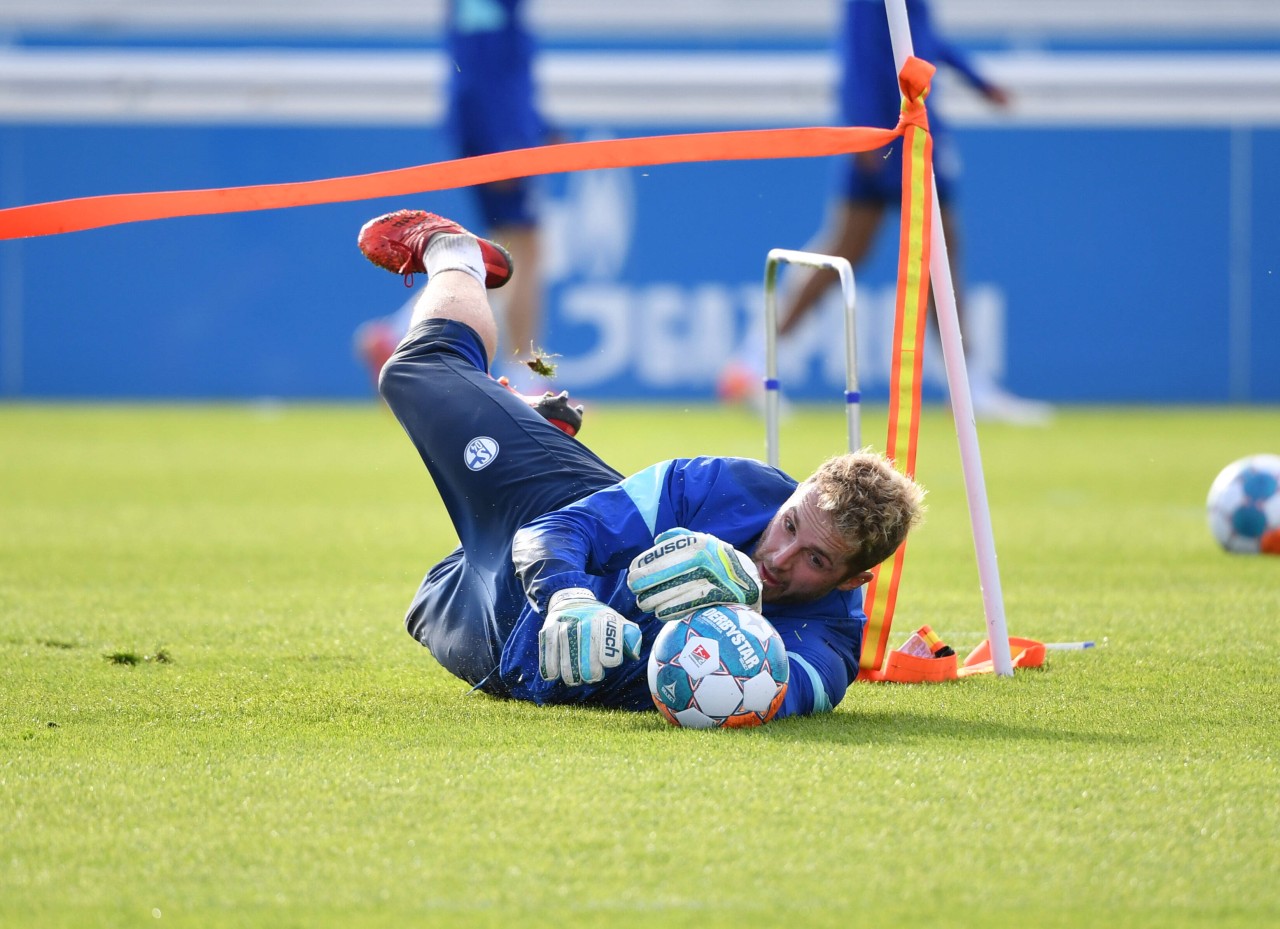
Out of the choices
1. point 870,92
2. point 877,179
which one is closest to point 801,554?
point 877,179

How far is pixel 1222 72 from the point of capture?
15336mm

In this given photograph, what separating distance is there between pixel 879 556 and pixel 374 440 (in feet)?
28.1

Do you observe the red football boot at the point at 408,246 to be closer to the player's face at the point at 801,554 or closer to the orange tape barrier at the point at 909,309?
the orange tape barrier at the point at 909,309

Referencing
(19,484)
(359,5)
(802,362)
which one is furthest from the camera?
(359,5)

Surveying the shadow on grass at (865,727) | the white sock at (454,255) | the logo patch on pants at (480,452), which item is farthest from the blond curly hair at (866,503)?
the white sock at (454,255)

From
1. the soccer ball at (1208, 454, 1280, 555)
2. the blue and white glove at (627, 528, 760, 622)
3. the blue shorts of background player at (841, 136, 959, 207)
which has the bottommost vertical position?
the soccer ball at (1208, 454, 1280, 555)

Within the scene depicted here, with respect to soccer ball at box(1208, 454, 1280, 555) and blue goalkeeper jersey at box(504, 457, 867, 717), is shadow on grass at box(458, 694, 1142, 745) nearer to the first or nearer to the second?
blue goalkeeper jersey at box(504, 457, 867, 717)

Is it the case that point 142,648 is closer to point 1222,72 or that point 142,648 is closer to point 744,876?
point 744,876

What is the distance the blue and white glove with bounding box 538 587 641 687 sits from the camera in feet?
Answer: 10.9

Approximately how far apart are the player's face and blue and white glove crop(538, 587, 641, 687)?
46 centimetres

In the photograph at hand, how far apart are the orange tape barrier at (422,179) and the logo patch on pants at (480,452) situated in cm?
75

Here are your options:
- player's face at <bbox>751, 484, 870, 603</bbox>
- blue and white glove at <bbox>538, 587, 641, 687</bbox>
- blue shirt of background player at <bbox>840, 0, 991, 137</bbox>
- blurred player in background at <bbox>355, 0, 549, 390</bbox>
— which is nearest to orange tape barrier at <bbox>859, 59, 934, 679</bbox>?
player's face at <bbox>751, 484, 870, 603</bbox>

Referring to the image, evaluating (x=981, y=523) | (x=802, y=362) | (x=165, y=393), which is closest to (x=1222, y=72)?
(x=802, y=362)

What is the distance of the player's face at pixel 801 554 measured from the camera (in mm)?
3600
